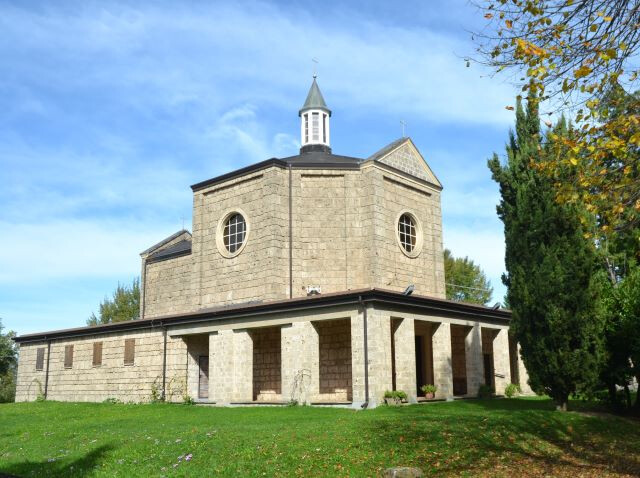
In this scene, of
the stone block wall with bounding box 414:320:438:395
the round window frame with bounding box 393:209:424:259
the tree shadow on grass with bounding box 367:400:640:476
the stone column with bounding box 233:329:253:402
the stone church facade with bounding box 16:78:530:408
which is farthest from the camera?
the round window frame with bounding box 393:209:424:259

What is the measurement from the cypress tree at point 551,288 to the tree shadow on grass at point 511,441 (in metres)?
1.26

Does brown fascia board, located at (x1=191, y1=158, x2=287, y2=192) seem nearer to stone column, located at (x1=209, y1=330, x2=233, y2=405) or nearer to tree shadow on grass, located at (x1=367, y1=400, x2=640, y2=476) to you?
stone column, located at (x1=209, y1=330, x2=233, y2=405)

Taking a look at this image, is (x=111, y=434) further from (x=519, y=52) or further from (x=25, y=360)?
(x=25, y=360)

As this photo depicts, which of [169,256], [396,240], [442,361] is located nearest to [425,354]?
[442,361]

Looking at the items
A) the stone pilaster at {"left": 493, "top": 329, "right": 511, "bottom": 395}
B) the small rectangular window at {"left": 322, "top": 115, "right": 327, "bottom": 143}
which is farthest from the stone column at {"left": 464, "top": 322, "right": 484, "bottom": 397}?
the small rectangular window at {"left": 322, "top": 115, "right": 327, "bottom": 143}

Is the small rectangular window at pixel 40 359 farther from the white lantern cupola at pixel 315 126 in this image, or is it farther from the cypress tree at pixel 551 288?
the cypress tree at pixel 551 288

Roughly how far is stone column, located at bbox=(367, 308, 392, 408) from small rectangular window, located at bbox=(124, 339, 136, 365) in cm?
1200

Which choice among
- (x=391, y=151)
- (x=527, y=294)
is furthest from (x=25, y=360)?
(x=527, y=294)

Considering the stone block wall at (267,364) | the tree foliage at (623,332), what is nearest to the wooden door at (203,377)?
the stone block wall at (267,364)

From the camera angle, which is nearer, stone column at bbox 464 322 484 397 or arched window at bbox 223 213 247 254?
stone column at bbox 464 322 484 397

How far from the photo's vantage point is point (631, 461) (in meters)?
13.1

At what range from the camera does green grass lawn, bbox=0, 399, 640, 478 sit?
40.0ft

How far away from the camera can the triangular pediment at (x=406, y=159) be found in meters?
28.4

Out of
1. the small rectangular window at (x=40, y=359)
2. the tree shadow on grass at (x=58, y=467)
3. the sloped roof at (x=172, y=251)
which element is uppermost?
the sloped roof at (x=172, y=251)
